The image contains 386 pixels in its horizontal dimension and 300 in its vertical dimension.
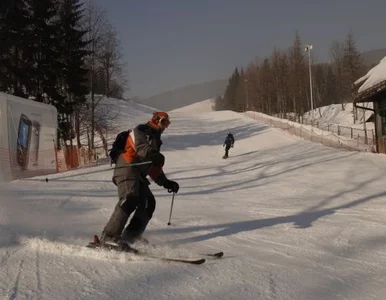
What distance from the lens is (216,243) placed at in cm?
553

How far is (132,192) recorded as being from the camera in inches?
188

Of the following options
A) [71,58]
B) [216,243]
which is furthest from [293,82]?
[216,243]

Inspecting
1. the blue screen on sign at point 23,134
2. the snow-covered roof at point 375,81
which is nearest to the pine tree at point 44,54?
the blue screen on sign at point 23,134

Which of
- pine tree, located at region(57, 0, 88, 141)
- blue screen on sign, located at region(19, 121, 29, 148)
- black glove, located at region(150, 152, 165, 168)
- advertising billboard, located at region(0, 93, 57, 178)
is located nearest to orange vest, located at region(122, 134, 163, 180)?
black glove, located at region(150, 152, 165, 168)

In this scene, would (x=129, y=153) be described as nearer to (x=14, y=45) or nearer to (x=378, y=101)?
(x=378, y=101)

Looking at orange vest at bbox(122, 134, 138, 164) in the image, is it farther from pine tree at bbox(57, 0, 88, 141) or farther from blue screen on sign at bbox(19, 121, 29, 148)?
pine tree at bbox(57, 0, 88, 141)

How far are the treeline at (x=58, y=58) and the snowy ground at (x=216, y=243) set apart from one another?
1370 cm

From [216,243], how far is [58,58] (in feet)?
80.7

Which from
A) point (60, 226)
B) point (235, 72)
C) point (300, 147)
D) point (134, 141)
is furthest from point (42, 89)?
point (235, 72)

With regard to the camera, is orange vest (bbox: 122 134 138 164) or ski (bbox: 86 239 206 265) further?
orange vest (bbox: 122 134 138 164)

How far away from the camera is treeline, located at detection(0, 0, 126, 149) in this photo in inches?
924

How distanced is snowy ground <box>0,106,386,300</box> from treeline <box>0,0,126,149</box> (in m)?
13.7

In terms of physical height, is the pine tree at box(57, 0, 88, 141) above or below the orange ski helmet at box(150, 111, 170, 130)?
above

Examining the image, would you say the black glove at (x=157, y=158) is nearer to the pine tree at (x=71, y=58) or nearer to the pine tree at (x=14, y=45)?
the pine tree at (x=14, y=45)
